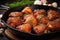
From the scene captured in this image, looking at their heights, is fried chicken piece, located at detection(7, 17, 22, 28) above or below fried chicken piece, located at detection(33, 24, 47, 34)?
above

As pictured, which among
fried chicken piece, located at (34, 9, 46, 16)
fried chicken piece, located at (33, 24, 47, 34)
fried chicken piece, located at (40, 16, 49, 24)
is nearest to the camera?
fried chicken piece, located at (33, 24, 47, 34)

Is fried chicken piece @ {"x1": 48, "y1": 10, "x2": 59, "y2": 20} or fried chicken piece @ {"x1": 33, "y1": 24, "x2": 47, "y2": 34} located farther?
fried chicken piece @ {"x1": 48, "y1": 10, "x2": 59, "y2": 20}

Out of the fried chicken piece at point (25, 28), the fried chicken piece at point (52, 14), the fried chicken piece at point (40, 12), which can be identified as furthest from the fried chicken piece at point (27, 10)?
the fried chicken piece at point (25, 28)

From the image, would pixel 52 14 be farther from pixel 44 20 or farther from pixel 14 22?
pixel 14 22

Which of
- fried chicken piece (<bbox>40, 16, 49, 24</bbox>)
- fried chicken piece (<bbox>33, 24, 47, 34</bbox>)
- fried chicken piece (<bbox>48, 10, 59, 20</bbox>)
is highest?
fried chicken piece (<bbox>48, 10, 59, 20</bbox>)

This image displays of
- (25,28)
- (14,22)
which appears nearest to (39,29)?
(25,28)

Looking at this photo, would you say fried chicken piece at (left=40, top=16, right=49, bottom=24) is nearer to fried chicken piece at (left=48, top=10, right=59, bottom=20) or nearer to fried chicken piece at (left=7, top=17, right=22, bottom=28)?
fried chicken piece at (left=48, top=10, right=59, bottom=20)

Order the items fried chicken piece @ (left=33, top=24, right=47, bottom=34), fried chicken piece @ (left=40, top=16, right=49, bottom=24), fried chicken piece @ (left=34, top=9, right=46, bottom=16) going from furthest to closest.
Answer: fried chicken piece @ (left=34, top=9, right=46, bottom=16) < fried chicken piece @ (left=40, top=16, right=49, bottom=24) < fried chicken piece @ (left=33, top=24, right=47, bottom=34)

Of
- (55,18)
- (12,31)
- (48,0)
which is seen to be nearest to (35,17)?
(55,18)

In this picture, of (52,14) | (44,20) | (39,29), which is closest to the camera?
(39,29)

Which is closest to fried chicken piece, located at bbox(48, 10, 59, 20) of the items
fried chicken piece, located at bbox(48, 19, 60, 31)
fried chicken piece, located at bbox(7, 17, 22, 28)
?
fried chicken piece, located at bbox(48, 19, 60, 31)

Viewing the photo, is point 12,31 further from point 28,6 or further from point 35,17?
point 28,6

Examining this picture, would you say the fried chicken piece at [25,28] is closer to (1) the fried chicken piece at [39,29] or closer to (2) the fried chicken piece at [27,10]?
(1) the fried chicken piece at [39,29]
